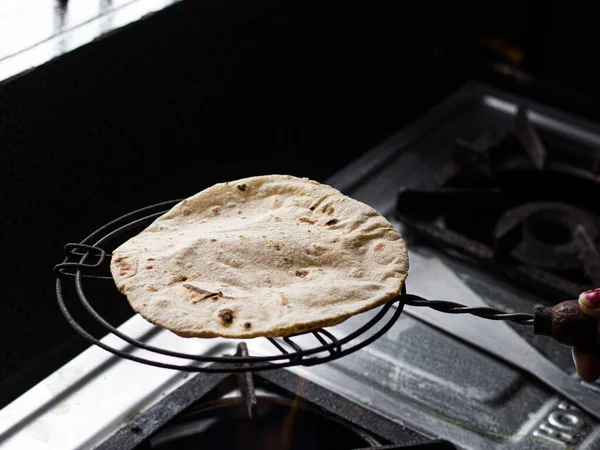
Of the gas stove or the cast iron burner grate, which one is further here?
the cast iron burner grate

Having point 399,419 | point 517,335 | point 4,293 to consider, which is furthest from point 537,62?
point 4,293

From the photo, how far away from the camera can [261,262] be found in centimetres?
112

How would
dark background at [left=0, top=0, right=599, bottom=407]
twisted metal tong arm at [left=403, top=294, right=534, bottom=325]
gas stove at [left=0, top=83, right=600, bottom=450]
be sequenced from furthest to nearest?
dark background at [left=0, top=0, right=599, bottom=407]
gas stove at [left=0, top=83, right=600, bottom=450]
twisted metal tong arm at [left=403, top=294, right=534, bottom=325]

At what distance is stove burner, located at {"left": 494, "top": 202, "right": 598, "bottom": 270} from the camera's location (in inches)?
65.5

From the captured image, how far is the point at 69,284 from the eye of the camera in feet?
5.20

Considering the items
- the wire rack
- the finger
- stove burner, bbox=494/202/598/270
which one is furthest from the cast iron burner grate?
the finger

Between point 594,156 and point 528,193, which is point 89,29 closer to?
point 528,193

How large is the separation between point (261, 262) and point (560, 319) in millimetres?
421

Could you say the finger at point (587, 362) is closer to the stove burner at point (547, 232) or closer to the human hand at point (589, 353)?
the human hand at point (589, 353)

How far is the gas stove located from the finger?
0.23 metres

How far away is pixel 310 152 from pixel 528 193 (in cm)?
57

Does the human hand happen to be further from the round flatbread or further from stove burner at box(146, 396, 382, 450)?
stove burner at box(146, 396, 382, 450)

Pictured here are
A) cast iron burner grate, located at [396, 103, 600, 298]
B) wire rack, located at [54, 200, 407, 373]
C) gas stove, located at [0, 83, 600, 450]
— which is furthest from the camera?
Result: cast iron burner grate, located at [396, 103, 600, 298]

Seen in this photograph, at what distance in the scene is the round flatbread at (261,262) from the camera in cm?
100
